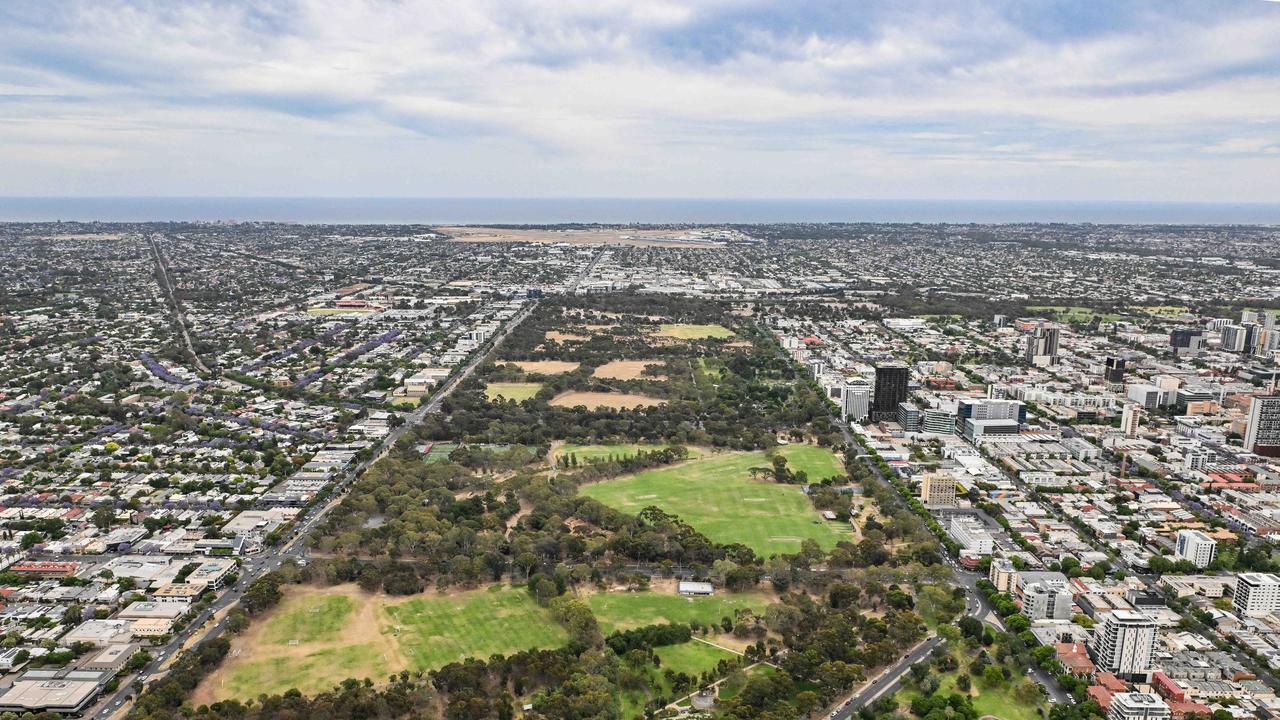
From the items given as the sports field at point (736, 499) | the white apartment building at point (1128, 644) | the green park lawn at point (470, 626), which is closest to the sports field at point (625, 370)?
the sports field at point (736, 499)

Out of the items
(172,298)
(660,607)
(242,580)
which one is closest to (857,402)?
(660,607)

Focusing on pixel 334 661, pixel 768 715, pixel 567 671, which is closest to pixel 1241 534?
A: pixel 768 715

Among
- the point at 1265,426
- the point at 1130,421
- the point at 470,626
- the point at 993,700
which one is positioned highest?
the point at 1265,426

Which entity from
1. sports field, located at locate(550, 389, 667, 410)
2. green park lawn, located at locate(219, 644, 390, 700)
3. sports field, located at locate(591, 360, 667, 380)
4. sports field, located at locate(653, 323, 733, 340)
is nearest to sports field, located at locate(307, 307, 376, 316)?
sports field, located at locate(653, 323, 733, 340)

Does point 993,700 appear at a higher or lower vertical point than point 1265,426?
lower

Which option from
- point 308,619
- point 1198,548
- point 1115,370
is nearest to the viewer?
point 308,619

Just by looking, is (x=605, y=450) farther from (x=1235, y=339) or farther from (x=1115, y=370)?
(x=1235, y=339)

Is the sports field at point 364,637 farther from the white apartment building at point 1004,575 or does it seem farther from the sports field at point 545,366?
the sports field at point 545,366

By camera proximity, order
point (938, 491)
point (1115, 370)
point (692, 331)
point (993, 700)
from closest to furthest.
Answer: point (993, 700) → point (938, 491) → point (1115, 370) → point (692, 331)
